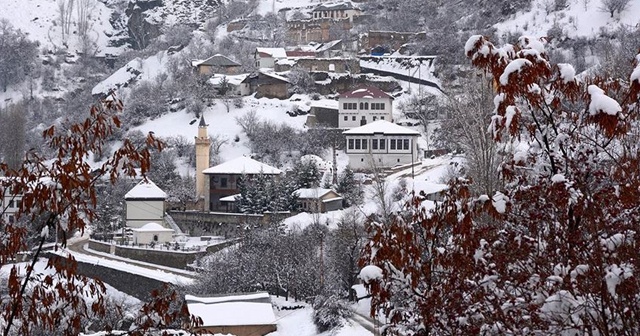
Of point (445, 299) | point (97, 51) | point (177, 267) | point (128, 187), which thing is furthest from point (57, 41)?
point (445, 299)

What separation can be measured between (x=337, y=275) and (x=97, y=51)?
73029 millimetres

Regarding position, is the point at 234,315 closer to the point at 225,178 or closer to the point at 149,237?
the point at 149,237

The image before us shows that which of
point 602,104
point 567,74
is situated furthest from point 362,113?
point 602,104

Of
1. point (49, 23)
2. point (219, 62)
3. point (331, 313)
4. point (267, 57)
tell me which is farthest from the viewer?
point (49, 23)

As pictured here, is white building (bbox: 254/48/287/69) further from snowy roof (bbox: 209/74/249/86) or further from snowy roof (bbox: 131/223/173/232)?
snowy roof (bbox: 131/223/173/232)

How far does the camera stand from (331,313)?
21578mm

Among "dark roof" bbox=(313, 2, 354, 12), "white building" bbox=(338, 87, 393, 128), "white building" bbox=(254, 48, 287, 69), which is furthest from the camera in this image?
"dark roof" bbox=(313, 2, 354, 12)

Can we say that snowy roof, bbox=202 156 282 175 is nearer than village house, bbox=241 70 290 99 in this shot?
Yes

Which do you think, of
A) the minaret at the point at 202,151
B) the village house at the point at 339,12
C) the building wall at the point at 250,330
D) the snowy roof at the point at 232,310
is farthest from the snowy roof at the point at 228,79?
the building wall at the point at 250,330

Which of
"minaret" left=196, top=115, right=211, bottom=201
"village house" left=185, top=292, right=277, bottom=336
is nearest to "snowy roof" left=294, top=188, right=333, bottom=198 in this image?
"minaret" left=196, top=115, right=211, bottom=201

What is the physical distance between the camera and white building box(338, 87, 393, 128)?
4994 centimetres

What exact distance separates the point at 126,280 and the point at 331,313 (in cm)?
1141

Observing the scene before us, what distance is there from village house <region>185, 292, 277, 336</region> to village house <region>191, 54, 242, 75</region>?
37.5 metres

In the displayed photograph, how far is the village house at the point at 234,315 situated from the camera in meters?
21.8
